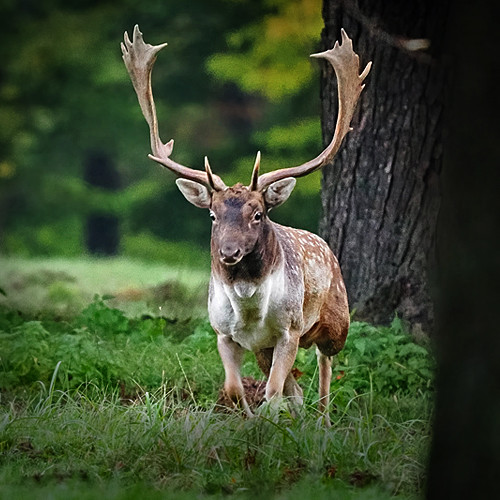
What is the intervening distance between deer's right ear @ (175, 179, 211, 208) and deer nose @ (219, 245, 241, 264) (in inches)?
26.8

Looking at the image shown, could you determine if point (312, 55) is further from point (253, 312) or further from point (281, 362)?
point (281, 362)

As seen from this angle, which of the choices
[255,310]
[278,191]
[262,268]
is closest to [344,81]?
[278,191]

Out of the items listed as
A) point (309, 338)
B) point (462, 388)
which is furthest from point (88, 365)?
point (462, 388)

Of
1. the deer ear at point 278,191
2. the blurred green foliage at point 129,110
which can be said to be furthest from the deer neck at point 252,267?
the blurred green foliage at point 129,110

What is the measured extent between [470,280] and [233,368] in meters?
3.86

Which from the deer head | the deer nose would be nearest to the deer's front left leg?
the deer head

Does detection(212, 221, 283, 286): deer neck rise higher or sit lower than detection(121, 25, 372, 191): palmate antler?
lower

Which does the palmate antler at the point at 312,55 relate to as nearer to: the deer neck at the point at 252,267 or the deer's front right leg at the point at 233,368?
the deer neck at the point at 252,267

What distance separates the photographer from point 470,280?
4.09 m

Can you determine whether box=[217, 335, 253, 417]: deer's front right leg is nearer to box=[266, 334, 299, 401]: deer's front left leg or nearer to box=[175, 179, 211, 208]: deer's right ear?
box=[266, 334, 299, 401]: deer's front left leg

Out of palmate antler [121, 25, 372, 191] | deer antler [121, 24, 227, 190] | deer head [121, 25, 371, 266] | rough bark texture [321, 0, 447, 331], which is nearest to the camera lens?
deer head [121, 25, 371, 266]

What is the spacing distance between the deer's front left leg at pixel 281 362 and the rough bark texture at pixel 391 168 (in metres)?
2.51

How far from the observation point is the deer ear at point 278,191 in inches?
305

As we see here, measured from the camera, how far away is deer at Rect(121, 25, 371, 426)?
751 cm
